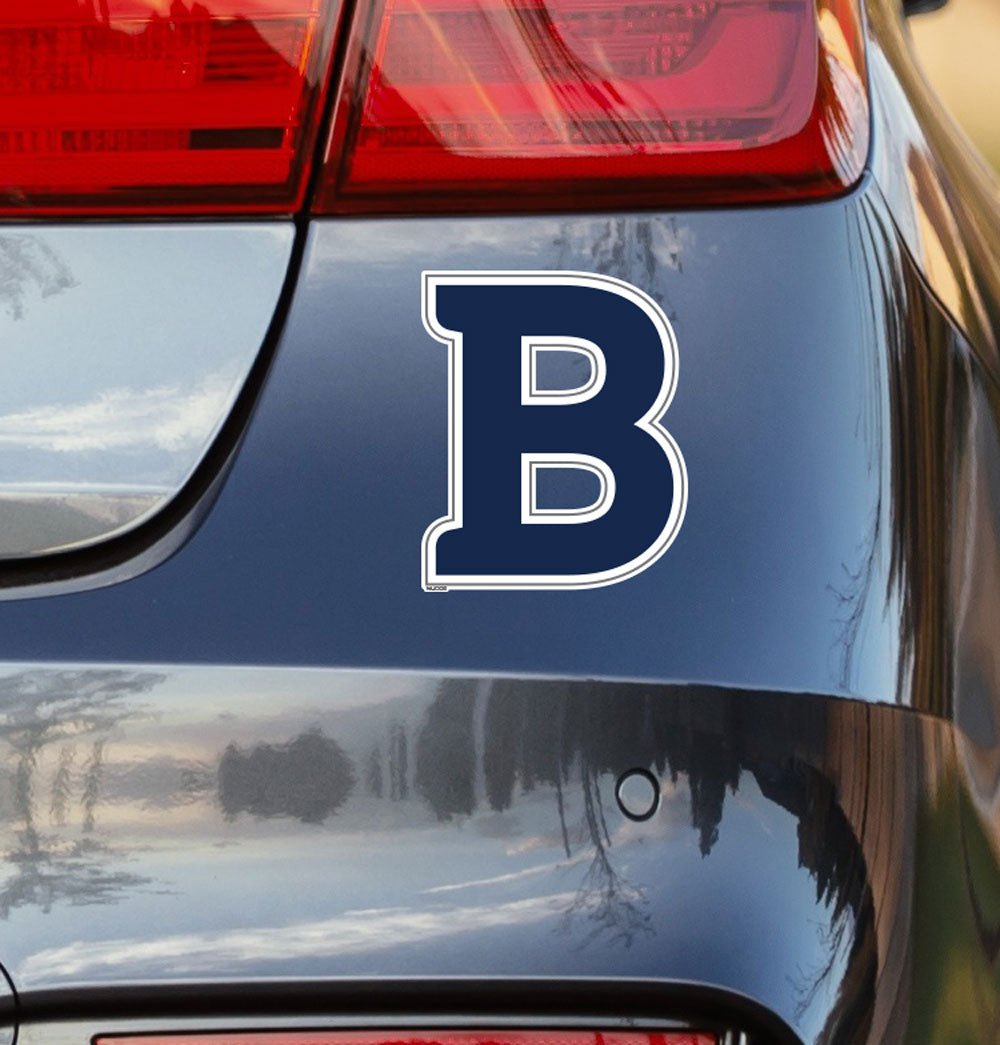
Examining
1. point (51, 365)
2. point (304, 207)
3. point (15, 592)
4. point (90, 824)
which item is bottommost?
point (90, 824)

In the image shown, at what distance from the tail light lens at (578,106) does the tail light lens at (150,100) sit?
43 mm

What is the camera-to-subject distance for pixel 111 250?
3.38ft

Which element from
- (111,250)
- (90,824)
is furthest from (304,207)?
(90,824)

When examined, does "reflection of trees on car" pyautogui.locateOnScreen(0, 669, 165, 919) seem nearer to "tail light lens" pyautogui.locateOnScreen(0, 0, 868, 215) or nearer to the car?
the car

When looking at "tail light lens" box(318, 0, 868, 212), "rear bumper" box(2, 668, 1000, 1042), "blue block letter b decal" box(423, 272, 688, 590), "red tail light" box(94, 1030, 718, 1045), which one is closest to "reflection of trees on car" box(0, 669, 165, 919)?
"rear bumper" box(2, 668, 1000, 1042)

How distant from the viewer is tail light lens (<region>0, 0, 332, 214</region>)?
1.03 m

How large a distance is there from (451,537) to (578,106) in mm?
281

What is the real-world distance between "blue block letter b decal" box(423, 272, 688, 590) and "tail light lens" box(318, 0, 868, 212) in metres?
0.09

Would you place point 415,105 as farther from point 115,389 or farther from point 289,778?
point 289,778

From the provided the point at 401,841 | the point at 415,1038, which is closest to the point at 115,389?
the point at 401,841

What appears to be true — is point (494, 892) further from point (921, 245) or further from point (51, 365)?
point (921, 245)

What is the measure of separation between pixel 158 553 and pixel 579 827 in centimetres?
30

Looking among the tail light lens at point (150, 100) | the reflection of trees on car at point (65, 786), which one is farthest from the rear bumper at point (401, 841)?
the tail light lens at point (150, 100)

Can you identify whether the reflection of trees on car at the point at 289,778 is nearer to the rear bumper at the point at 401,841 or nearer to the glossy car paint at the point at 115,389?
the rear bumper at the point at 401,841
